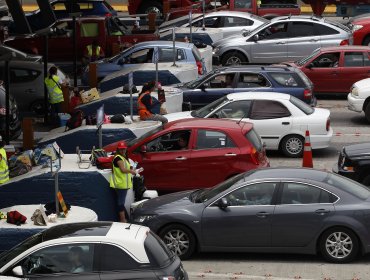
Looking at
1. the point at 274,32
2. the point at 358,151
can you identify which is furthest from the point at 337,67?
the point at 358,151

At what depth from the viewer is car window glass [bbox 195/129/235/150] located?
1806 centimetres

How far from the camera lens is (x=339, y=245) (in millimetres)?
14672

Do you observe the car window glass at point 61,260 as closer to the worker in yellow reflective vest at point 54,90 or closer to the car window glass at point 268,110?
the car window glass at point 268,110

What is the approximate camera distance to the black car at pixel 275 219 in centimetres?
1461

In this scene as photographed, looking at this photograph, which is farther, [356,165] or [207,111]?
[207,111]

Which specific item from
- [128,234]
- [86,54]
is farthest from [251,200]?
[86,54]

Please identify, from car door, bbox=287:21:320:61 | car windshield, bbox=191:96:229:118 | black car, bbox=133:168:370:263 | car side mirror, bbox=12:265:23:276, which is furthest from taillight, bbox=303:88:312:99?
car side mirror, bbox=12:265:23:276

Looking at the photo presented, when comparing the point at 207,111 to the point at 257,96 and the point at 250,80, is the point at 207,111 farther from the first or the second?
the point at 250,80

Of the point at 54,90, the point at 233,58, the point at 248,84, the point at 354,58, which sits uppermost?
the point at 248,84

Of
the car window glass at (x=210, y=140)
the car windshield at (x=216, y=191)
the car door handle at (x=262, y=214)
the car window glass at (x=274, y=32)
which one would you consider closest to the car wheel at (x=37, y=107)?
the car window glass at (x=274, y=32)

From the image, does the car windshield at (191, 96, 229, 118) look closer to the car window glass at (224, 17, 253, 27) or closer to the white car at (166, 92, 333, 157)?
the white car at (166, 92, 333, 157)

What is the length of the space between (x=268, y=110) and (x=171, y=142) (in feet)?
11.5

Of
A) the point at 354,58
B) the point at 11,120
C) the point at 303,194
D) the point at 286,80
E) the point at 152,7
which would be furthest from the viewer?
the point at 152,7

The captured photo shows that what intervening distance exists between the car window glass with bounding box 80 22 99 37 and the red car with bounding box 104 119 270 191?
48.4 feet
